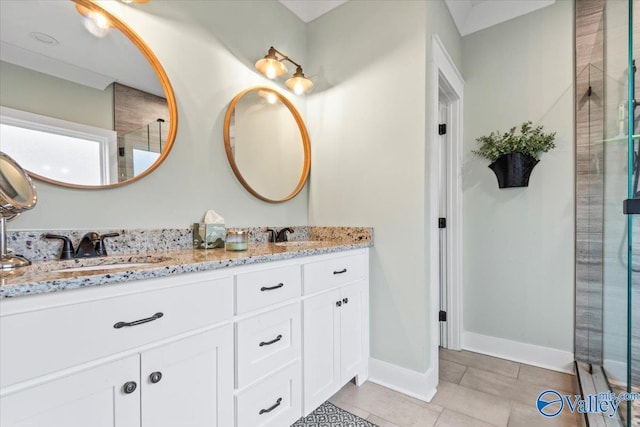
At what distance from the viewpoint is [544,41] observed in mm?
2125

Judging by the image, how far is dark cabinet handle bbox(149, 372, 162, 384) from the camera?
0.90m

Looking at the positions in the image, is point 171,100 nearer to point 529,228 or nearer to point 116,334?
point 116,334

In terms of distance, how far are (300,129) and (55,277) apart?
1.77 metres

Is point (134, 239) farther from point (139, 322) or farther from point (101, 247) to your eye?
point (139, 322)

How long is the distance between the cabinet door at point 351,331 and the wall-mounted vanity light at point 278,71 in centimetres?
141

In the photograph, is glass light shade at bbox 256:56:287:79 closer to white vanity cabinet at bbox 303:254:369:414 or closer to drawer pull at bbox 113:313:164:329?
white vanity cabinet at bbox 303:254:369:414

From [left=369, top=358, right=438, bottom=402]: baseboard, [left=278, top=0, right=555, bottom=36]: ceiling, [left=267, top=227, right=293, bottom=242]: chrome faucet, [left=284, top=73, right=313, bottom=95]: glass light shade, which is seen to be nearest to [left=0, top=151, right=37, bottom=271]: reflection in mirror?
[left=267, top=227, right=293, bottom=242]: chrome faucet

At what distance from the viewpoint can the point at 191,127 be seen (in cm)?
160

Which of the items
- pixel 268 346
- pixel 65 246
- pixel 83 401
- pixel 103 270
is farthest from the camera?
pixel 268 346

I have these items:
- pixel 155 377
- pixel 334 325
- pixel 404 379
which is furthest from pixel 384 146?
pixel 155 377

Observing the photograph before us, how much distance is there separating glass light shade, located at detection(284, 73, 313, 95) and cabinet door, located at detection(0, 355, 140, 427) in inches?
72.9

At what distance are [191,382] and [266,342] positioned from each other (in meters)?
0.33

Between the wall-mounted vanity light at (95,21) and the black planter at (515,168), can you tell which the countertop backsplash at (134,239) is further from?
the black planter at (515,168)

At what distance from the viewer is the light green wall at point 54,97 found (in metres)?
1.10
